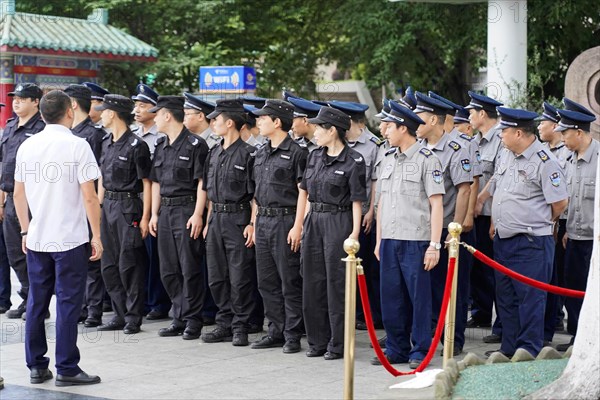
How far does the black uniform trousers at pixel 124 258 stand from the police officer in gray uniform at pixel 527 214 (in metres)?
3.37

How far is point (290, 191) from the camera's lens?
8859mm

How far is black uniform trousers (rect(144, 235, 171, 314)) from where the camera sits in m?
10.5

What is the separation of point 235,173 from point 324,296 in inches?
52.5

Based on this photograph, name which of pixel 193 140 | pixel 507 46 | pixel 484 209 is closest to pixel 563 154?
pixel 484 209

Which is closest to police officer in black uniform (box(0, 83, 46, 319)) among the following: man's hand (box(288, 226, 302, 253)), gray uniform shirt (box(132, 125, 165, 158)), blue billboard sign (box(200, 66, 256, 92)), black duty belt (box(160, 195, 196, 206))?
gray uniform shirt (box(132, 125, 165, 158))

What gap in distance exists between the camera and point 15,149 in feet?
33.6

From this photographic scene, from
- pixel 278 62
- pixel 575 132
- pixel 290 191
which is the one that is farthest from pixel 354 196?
pixel 278 62

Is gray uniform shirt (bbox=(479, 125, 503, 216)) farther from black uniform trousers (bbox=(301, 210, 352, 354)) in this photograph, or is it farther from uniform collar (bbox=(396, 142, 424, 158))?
black uniform trousers (bbox=(301, 210, 352, 354))

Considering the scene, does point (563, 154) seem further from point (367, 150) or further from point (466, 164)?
point (367, 150)

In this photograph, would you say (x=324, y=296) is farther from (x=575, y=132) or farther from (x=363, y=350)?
(x=575, y=132)

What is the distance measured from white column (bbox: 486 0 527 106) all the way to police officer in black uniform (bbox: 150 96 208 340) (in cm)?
793

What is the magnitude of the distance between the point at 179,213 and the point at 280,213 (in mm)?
1109

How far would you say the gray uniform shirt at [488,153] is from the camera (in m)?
9.66

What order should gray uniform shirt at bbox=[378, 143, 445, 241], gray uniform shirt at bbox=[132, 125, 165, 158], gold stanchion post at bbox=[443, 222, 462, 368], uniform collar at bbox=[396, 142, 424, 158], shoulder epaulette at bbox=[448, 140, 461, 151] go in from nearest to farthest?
gold stanchion post at bbox=[443, 222, 462, 368], gray uniform shirt at bbox=[378, 143, 445, 241], uniform collar at bbox=[396, 142, 424, 158], shoulder epaulette at bbox=[448, 140, 461, 151], gray uniform shirt at bbox=[132, 125, 165, 158]
